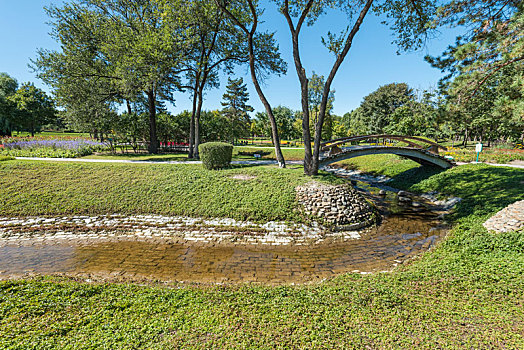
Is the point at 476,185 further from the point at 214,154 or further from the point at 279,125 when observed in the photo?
the point at 279,125

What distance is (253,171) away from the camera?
12.3 meters

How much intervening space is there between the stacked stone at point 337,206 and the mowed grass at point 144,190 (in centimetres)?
75

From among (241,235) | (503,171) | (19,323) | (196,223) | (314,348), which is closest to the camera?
(314,348)

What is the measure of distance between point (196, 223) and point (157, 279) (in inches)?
135

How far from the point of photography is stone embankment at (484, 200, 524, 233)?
6.72 metres

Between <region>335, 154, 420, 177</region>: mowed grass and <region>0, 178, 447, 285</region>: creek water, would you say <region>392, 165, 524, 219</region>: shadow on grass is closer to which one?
<region>335, 154, 420, 177</region>: mowed grass

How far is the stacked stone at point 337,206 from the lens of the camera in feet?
28.8

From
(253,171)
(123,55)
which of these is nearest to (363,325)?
(253,171)

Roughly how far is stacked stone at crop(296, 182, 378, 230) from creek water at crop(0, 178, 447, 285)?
83 cm

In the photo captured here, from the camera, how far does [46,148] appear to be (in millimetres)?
19156

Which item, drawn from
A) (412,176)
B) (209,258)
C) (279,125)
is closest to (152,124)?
(209,258)

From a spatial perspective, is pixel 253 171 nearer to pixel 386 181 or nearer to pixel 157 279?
pixel 157 279

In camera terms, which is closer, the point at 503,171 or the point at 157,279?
the point at 157,279

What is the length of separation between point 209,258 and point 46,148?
23.3 m
